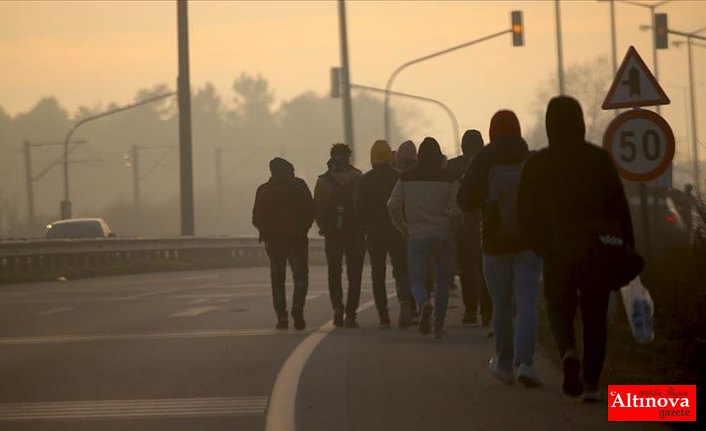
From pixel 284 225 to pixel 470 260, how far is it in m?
2.05

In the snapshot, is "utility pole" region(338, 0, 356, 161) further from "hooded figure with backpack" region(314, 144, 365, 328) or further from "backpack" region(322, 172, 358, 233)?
"backpack" region(322, 172, 358, 233)

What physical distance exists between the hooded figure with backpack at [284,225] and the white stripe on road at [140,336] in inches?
16.0

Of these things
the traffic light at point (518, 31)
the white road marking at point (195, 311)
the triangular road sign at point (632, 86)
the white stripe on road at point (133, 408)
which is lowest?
the white road marking at point (195, 311)

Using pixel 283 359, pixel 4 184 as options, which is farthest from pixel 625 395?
pixel 4 184

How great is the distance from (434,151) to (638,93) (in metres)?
1.97

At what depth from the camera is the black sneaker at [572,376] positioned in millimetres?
10305

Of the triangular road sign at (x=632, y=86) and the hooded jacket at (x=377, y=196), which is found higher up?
the triangular road sign at (x=632, y=86)

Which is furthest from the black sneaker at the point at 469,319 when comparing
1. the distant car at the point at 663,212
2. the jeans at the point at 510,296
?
the distant car at the point at 663,212

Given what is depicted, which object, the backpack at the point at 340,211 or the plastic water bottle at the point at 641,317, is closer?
the plastic water bottle at the point at 641,317

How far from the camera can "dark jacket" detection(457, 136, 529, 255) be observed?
11570 millimetres

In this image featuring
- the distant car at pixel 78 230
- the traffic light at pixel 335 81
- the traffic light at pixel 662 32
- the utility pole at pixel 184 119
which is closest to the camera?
the utility pole at pixel 184 119

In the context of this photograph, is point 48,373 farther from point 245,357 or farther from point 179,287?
point 179,287

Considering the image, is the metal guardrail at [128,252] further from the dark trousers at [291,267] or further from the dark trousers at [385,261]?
the dark trousers at [385,261]

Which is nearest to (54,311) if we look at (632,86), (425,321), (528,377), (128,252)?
(425,321)
